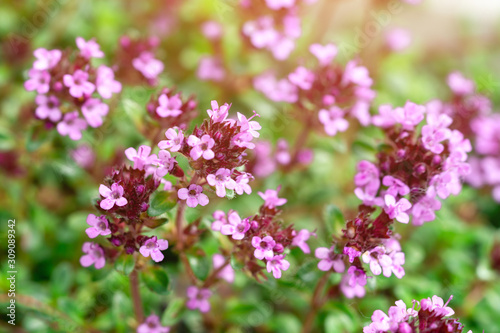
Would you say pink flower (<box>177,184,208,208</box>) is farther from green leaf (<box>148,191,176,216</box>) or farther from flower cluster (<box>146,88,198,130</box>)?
flower cluster (<box>146,88,198,130</box>)

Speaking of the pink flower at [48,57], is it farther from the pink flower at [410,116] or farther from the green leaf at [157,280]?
the pink flower at [410,116]

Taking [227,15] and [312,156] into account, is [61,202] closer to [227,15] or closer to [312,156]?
[312,156]

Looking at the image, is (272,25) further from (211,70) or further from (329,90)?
(329,90)

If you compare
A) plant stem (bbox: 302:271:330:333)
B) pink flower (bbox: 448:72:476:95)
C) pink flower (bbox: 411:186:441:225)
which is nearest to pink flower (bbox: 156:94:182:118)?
plant stem (bbox: 302:271:330:333)

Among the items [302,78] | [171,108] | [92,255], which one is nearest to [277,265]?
[92,255]

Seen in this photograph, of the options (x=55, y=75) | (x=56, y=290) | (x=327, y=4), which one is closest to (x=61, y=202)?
(x=56, y=290)

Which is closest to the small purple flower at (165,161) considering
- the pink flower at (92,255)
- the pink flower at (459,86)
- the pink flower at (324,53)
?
the pink flower at (92,255)
